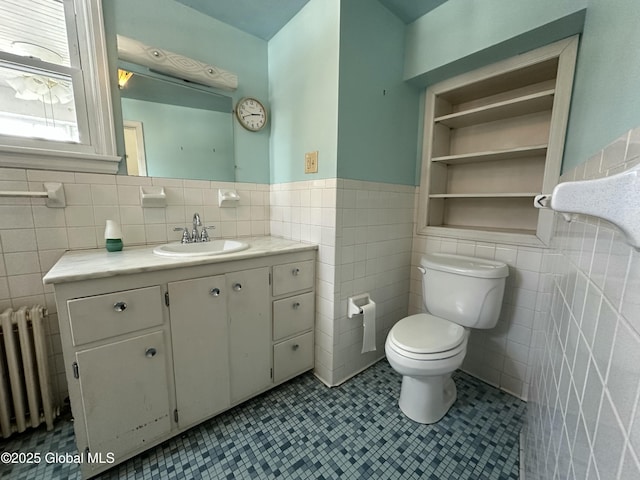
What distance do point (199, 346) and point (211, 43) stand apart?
1826 millimetres

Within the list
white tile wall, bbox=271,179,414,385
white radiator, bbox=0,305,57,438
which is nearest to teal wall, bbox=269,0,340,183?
white tile wall, bbox=271,179,414,385

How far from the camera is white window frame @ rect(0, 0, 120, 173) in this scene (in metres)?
1.25

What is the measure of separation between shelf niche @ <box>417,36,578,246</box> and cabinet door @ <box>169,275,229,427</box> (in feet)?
4.88

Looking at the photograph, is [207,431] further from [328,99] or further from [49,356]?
[328,99]

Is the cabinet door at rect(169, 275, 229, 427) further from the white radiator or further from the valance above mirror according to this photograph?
the valance above mirror

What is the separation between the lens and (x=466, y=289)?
57.5 inches

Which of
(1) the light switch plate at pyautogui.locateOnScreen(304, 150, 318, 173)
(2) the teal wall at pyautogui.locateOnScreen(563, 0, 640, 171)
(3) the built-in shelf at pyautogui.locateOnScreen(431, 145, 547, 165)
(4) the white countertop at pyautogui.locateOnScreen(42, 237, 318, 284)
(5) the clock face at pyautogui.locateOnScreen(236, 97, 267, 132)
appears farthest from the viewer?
(5) the clock face at pyautogui.locateOnScreen(236, 97, 267, 132)

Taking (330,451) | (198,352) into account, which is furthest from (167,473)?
(330,451)

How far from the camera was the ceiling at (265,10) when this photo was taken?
1.53 m

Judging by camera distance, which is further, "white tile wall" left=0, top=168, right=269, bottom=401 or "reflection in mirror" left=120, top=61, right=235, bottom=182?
"reflection in mirror" left=120, top=61, right=235, bottom=182

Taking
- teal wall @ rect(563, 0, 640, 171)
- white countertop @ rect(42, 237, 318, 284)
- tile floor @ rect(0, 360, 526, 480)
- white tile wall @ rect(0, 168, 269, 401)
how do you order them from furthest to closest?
1. white tile wall @ rect(0, 168, 269, 401)
2. tile floor @ rect(0, 360, 526, 480)
3. white countertop @ rect(42, 237, 318, 284)
4. teal wall @ rect(563, 0, 640, 171)

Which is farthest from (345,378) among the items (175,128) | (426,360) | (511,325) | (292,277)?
(175,128)

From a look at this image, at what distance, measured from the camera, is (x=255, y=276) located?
1387 mm

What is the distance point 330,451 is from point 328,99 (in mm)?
1785
